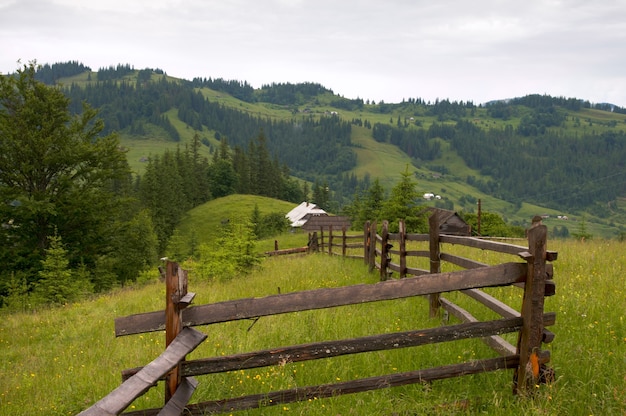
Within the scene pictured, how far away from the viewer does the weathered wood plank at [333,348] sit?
4375 mm

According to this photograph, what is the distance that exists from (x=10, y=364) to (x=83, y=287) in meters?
14.5

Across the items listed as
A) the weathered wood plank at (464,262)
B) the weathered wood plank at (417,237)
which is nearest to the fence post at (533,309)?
the weathered wood plank at (464,262)

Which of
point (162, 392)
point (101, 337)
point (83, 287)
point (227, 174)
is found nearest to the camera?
point (162, 392)

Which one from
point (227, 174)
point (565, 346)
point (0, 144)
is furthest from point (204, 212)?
point (565, 346)

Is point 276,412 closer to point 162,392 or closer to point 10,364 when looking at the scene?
point 162,392

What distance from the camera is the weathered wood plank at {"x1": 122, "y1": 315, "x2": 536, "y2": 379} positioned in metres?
4.38

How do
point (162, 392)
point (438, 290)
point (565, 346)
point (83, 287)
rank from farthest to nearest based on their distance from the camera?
point (83, 287) → point (565, 346) → point (162, 392) → point (438, 290)

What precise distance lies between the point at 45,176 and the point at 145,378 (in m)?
24.7

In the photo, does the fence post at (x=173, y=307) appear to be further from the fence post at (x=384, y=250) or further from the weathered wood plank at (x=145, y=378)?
the fence post at (x=384, y=250)

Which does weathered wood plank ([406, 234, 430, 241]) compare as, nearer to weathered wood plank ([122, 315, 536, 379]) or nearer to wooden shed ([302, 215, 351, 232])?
weathered wood plank ([122, 315, 536, 379])

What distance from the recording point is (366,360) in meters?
5.86

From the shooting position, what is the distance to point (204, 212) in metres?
95.2

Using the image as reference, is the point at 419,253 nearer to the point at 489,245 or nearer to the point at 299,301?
the point at 489,245

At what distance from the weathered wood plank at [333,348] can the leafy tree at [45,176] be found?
21.3m
